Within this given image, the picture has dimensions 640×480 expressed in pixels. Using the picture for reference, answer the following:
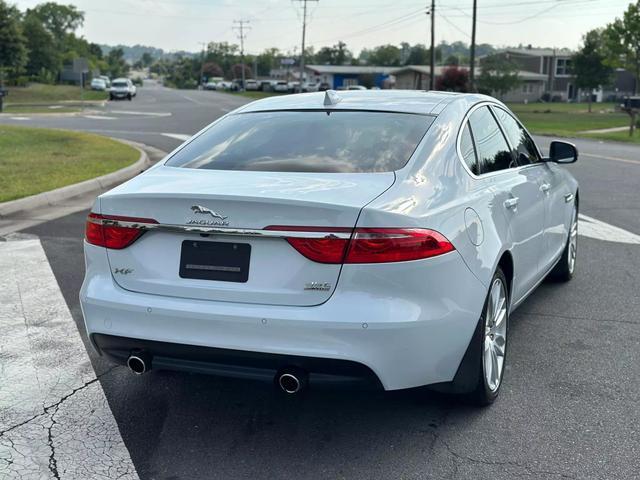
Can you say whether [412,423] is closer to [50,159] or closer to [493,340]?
[493,340]

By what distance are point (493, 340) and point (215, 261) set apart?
1662 mm

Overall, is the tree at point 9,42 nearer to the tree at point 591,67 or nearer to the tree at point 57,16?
the tree at point 591,67

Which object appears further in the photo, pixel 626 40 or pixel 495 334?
pixel 626 40

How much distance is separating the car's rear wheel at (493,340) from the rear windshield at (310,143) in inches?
35.2

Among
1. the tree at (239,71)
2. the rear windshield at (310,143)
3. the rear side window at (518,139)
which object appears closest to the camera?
the rear windshield at (310,143)

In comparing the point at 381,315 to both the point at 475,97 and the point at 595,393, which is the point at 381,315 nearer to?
the point at 595,393

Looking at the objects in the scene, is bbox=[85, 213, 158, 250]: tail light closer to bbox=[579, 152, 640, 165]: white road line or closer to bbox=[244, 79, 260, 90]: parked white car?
bbox=[579, 152, 640, 165]: white road line

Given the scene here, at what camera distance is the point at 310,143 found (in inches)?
170

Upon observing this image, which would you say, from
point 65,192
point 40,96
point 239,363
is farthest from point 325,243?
point 40,96

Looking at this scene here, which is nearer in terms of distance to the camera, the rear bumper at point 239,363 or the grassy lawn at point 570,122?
the rear bumper at point 239,363

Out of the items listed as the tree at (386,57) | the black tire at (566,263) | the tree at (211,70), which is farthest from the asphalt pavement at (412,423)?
the tree at (211,70)

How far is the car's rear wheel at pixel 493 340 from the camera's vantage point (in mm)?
3986

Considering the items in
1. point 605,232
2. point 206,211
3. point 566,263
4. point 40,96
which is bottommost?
point 40,96

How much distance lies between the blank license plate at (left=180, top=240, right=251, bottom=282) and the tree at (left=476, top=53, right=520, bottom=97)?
257 ft
